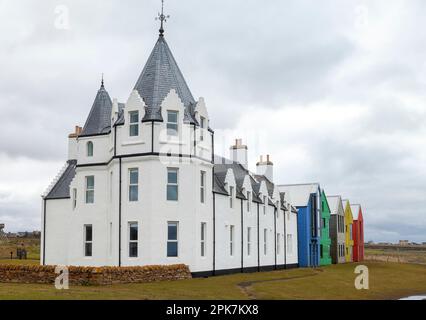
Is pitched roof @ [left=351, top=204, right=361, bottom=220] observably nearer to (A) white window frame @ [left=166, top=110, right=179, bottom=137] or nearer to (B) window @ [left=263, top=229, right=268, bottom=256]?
(B) window @ [left=263, top=229, right=268, bottom=256]

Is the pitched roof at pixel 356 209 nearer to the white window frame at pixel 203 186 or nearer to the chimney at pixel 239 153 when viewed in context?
the chimney at pixel 239 153

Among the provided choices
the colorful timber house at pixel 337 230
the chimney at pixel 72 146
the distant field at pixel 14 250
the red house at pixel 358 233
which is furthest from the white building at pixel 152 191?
the red house at pixel 358 233

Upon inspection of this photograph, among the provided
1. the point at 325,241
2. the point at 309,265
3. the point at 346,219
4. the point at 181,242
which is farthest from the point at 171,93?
the point at 346,219

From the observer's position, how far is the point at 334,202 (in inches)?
2931

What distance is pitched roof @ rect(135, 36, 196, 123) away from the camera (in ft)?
117

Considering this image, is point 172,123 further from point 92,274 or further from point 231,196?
point 92,274

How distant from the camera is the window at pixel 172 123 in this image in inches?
1387

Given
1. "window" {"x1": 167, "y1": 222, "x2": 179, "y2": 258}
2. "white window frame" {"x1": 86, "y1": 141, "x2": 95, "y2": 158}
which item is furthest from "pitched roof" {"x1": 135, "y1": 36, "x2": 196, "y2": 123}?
"window" {"x1": 167, "y1": 222, "x2": 179, "y2": 258}

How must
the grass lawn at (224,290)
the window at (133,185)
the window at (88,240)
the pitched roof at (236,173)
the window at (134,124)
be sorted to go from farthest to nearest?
the pitched roof at (236,173)
the window at (88,240)
the window at (134,124)
the window at (133,185)
the grass lawn at (224,290)

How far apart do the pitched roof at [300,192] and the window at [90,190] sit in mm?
27624

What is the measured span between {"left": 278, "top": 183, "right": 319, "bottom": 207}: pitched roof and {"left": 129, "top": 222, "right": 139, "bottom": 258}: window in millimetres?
29478

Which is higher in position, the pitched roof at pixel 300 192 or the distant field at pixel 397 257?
the pitched roof at pixel 300 192

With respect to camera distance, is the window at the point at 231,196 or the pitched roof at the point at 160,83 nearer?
the pitched roof at the point at 160,83
